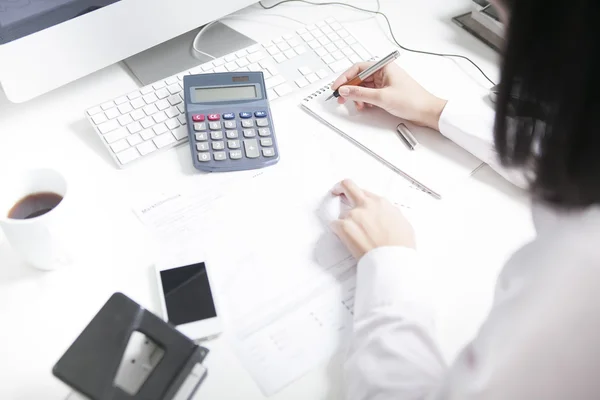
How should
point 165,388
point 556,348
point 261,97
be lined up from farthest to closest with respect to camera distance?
point 261,97 < point 165,388 < point 556,348

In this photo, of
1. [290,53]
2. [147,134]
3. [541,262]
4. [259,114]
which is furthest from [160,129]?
[541,262]

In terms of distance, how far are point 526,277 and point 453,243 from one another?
0.22 metres

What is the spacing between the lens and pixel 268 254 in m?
0.58

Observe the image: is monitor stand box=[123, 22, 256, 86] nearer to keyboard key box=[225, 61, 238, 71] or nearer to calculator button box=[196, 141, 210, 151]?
keyboard key box=[225, 61, 238, 71]

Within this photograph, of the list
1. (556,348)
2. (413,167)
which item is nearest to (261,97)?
(413,167)

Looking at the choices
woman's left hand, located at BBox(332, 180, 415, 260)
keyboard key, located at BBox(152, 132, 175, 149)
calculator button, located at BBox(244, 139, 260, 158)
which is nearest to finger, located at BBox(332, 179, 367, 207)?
woman's left hand, located at BBox(332, 180, 415, 260)

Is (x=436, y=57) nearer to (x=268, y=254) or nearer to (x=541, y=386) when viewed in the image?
(x=268, y=254)

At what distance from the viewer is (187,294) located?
0.54 meters

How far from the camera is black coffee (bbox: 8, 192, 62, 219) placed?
0.54 metres

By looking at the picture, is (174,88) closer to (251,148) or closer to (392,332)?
(251,148)

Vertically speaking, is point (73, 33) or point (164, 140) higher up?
point (73, 33)

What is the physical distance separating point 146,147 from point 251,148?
124mm

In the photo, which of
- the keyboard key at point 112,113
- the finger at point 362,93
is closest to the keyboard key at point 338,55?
the finger at point 362,93

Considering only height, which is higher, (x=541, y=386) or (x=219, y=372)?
(x=541, y=386)
